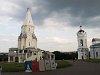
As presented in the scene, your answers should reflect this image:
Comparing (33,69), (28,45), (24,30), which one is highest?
(24,30)

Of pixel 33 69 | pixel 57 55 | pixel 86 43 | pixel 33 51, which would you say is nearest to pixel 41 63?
pixel 33 69

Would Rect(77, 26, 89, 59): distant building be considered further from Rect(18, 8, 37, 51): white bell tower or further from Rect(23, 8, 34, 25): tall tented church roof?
Rect(23, 8, 34, 25): tall tented church roof

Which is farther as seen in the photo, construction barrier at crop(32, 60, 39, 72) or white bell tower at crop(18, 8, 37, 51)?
white bell tower at crop(18, 8, 37, 51)

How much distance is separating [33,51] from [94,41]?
4468 cm

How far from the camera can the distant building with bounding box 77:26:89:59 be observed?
10000cm

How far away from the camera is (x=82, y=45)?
101 metres

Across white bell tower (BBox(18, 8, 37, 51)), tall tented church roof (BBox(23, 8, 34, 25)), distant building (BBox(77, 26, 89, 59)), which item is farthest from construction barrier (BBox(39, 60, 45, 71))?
distant building (BBox(77, 26, 89, 59))

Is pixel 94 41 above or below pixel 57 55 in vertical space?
above

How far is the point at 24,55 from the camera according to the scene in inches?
3260

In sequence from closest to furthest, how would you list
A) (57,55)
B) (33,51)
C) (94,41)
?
1. (33,51)
2. (57,55)
3. (94,41)

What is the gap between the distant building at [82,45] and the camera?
100 m

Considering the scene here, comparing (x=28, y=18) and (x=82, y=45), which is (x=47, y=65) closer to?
(x=28, y=18)

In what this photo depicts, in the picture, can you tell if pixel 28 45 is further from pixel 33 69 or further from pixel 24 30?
pixel 33 69

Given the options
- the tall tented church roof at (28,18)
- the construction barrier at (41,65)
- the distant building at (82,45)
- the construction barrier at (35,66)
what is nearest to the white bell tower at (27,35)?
the tall tented church roof at (28,18)
